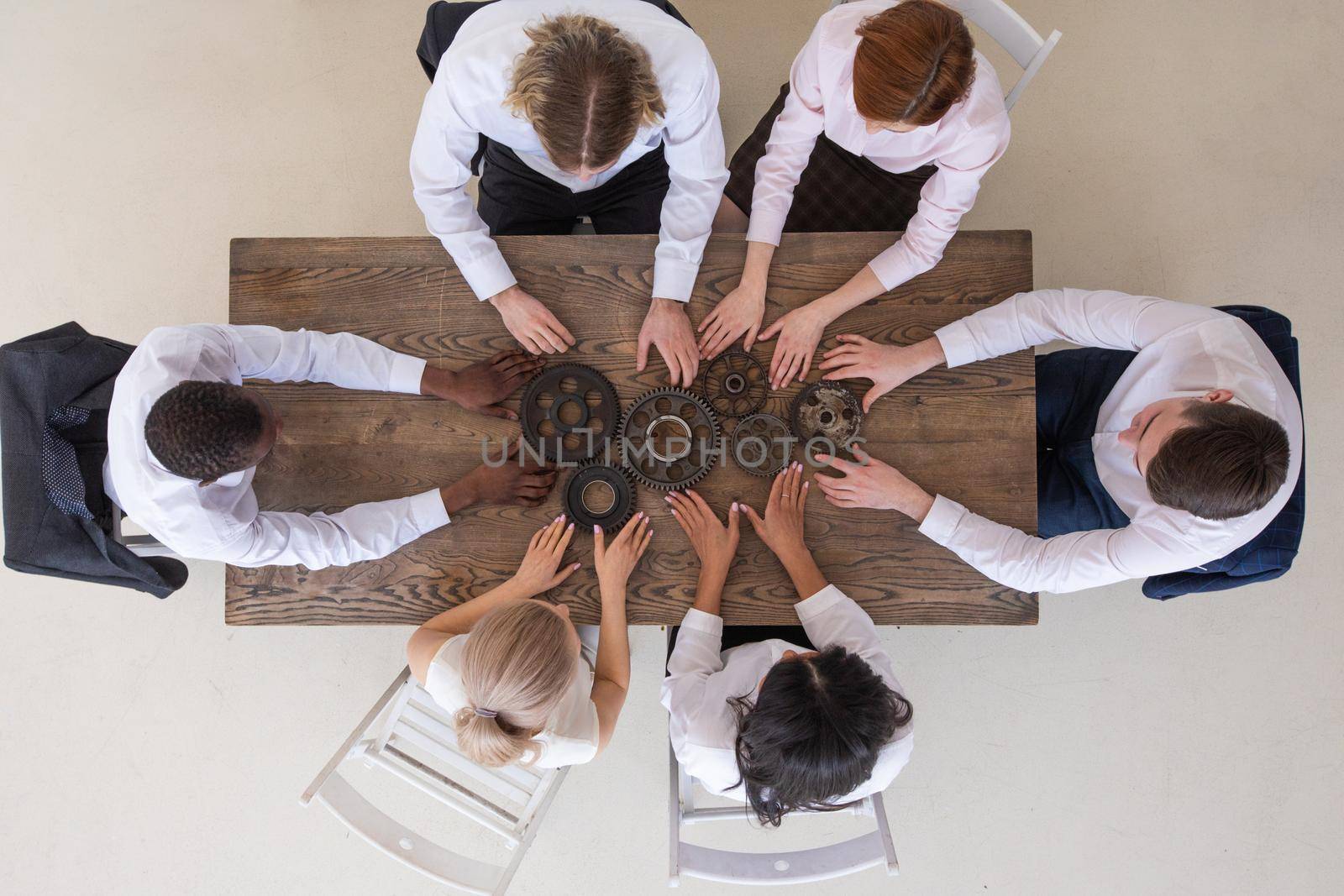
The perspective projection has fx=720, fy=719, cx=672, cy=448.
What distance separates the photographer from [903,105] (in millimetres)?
1342

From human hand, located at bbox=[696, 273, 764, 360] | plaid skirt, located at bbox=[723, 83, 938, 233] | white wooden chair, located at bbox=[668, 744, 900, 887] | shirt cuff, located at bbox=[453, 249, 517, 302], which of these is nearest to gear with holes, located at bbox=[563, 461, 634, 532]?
human hand, located at bbox=[696, 273, 764, 360]

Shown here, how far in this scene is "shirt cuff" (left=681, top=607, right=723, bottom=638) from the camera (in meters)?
1.62

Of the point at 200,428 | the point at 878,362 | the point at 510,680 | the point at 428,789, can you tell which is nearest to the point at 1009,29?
the point at 878,362

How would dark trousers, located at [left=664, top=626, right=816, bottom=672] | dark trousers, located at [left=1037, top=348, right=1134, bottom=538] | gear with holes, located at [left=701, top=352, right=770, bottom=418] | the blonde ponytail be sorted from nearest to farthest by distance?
the blonde ponytail → gear with holes, located at [left=701, top=352, right=770, bottom=418] → dark trousers, located at [left=1037, top=348, right=1134, bottom=538] → dark trousers, located at [left=664, top=626, right=816, bottom=672]

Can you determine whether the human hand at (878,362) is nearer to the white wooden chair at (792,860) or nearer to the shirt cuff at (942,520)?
the shirt cuff at (942,520)

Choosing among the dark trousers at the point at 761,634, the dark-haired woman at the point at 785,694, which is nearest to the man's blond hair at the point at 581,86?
the dark-haired woman at the point at 785,694

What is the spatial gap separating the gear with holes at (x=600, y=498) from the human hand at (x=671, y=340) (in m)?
0.26

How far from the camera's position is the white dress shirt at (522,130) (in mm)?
1440

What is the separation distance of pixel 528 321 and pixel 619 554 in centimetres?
58

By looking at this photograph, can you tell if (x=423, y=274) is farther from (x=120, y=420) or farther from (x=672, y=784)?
(x=672, y=784)

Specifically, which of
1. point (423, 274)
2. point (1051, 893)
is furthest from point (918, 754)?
point (423, 274)

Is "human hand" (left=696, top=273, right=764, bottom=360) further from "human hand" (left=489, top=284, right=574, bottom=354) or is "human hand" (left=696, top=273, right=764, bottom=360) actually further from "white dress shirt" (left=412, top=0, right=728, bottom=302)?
"human hand" (left=489, top=284, right=574, bottom=354)

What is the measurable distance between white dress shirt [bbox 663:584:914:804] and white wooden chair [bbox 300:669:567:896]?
48 centimetres

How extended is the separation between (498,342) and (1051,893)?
2512mm
